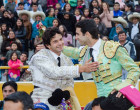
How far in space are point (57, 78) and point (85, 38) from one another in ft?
1.70

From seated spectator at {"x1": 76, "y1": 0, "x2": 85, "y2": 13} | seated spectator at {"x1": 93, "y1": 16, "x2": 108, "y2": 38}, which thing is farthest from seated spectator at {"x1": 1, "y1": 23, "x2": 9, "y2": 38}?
seated spectator at {"x1": 76, "y1": 0, "x2": 85, "y2": 13}

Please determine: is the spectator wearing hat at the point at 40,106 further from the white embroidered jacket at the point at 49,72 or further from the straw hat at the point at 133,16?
the straw hat at the point at 133,16

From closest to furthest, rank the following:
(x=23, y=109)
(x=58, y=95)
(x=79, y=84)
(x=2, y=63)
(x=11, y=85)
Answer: (x=23, y=109)
(x=58, y=95)
(x=11, y=85)
(x=79, y=84)
(x=2, y=63)

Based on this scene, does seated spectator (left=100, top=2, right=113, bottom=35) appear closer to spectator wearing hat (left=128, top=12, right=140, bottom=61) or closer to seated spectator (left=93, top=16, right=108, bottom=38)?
seated spectator (left=93, top=16, right=108, bottom=38)

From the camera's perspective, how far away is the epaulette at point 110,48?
463 centimetres

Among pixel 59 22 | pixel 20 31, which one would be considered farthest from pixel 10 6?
pixel 59 22

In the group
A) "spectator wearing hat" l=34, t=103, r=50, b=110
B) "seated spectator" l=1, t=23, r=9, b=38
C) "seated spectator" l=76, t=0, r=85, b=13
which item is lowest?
"spectator wearing hat" l=34, t=103, r=50, b=110

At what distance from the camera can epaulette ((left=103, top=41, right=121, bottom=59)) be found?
4.63 metres

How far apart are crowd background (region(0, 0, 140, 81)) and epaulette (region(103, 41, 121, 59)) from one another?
13.6 ft

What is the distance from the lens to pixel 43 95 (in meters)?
4.64

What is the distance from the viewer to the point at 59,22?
10805 millimetres

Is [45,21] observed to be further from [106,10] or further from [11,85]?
[11,85]

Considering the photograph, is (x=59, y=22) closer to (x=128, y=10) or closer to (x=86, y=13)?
(x=86, y=13)

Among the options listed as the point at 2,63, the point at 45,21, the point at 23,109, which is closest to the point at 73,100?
the point at 23,109
